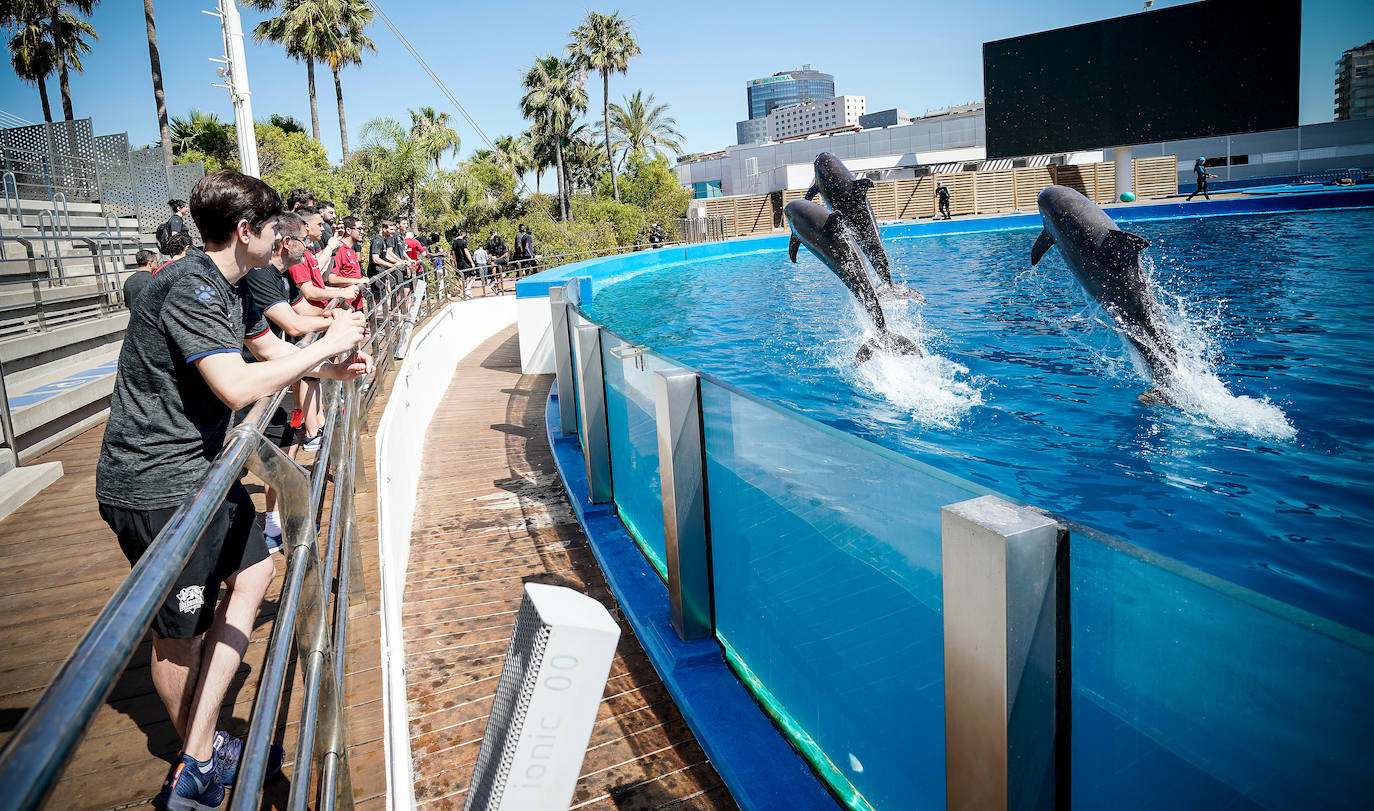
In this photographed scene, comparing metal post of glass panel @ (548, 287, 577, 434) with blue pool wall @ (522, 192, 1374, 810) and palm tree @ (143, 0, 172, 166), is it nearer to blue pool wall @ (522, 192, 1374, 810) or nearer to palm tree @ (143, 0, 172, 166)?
blue pool wall @ (522, 192, 1374, 810)

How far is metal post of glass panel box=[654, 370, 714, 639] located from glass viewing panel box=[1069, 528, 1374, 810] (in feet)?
7.11

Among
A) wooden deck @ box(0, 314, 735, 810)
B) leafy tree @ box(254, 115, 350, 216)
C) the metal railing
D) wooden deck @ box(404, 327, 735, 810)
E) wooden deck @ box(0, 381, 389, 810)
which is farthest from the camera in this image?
leafy tree @ box(254, 115, 350, 216)

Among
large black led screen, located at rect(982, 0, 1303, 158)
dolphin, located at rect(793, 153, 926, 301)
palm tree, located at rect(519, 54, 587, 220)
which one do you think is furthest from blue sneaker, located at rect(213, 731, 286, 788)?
palm tree, located at rect(519, 54, 587, 220)

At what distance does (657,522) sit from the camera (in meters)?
4.77

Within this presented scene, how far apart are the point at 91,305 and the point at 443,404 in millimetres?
6138

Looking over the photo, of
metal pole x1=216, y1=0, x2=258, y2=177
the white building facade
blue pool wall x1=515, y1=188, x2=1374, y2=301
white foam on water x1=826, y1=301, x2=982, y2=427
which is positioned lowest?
white foam on water x1=826, y1=301, x2=982, y2=427

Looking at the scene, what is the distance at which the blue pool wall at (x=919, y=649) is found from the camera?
4.60 ft

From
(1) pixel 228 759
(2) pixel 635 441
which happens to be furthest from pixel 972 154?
(1) pixel 228 759

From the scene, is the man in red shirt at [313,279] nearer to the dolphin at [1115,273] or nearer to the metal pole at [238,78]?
the metal pole at [238,78]

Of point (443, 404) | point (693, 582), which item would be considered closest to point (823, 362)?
point (443, 404)

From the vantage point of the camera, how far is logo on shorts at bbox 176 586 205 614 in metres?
2.54

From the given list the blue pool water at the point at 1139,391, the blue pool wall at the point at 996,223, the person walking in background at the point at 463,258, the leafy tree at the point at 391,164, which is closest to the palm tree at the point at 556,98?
the leafy tree at the point at 391,164

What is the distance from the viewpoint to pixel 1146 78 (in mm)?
37938

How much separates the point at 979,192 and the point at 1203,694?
1843 inches
